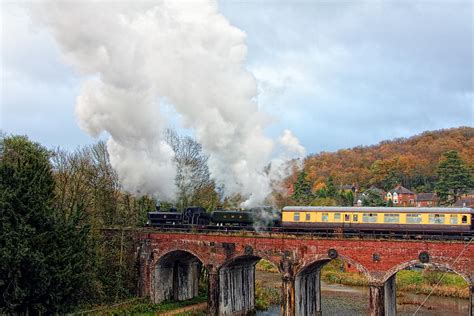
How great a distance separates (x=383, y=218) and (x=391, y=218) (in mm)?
583

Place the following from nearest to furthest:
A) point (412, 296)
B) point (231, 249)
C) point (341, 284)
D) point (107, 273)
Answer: point (231, 249)
point (107, 273)
point (412, 296)
point (341, 284)

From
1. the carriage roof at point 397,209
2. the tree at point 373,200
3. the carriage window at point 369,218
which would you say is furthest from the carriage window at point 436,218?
the tree at point 373,200

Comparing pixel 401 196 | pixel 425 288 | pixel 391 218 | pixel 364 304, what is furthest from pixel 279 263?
pixel 401 196

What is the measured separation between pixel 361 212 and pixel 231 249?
10.6m

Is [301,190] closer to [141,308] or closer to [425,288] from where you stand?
[425,288]

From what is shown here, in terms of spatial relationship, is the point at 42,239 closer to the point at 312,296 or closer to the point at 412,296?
the point at 312,296

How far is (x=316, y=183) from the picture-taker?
116000 millimetres

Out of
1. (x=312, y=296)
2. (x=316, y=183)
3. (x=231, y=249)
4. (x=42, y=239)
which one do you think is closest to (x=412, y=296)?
(x=312, y=296)

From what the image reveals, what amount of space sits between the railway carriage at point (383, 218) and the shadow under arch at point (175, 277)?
11006 mm

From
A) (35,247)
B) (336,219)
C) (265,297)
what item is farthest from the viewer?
(265,297)

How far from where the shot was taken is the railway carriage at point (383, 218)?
35.5 metres

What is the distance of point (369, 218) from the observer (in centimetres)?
3812

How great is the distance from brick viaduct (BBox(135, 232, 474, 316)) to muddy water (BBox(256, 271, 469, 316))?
4939 millimetres

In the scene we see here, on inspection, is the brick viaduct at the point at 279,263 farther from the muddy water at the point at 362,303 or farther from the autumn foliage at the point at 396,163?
the autumn foliage at the point at 396,163
